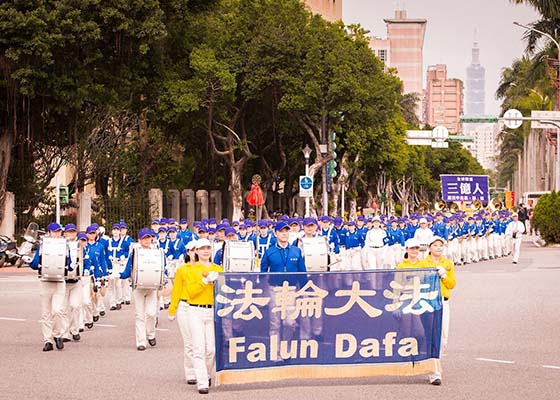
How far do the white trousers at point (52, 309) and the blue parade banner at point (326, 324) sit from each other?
15.2ft

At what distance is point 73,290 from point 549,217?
1444 inches

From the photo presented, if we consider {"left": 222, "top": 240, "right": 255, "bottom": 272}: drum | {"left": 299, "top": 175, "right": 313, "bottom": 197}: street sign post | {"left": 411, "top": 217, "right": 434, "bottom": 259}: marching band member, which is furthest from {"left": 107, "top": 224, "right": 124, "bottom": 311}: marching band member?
{"left": 299, "top": 175, "right": 313, "bottom": 197}: street sign post

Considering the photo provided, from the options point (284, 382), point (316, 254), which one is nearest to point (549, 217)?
point (316, 254)

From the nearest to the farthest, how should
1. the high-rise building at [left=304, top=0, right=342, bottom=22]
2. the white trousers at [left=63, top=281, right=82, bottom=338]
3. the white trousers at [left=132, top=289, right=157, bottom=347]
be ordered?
the white trousers at [left=132, top=289, right=157, bottom=347] < the white trousers at [left=63, top=281, right=82, bottom=338] < the high-rise building at [left=304, top=0, right=342, bottom=22]

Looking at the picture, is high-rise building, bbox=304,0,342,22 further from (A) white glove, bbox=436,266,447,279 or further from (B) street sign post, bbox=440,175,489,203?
(A) white glove, bbox=436,266,447,279

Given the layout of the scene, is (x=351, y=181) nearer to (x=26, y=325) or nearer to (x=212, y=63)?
(x=212, y=63)

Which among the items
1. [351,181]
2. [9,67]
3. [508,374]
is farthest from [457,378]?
[351,181]

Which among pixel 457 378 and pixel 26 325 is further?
pixel 26 325

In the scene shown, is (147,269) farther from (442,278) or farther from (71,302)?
(442,278)

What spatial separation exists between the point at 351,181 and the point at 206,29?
1222 inches

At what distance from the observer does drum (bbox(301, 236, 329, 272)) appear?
16.7 m

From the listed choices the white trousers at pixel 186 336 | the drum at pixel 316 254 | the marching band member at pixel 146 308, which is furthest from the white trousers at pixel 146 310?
the white trousers at pixel 186 336

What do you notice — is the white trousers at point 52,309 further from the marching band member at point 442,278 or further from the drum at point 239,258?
the marching band member at point 442,278

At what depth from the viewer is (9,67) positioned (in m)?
37.5
